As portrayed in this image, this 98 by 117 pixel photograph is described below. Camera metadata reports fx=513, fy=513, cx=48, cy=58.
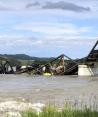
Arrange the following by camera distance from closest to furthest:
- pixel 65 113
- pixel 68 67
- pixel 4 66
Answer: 1. pixel 65 113
2. pixel 68 67
3. pixel 4 66

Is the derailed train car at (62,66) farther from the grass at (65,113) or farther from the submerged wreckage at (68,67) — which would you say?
the grass at (65,113)

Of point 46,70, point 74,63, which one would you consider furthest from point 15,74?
point 74,63

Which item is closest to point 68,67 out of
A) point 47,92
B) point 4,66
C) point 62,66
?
point 62,66

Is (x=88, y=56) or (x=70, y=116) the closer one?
(x=70, y=116)

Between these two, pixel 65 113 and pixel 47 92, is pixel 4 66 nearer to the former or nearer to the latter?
pixel 47 92

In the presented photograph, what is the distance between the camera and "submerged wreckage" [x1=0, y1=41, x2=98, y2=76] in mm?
72938

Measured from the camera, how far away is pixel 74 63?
7431 centimetres

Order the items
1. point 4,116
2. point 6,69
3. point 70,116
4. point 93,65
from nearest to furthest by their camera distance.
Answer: point 70,116 < point 4,116 < point 93,65 < point 6,69

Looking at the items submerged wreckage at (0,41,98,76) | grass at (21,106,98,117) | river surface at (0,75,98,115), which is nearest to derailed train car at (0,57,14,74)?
submerged wreckage at (0,41,98,76)

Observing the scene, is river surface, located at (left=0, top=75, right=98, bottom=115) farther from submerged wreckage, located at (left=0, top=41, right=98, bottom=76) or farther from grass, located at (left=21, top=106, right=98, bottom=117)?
submerged wreckage, located at (left=0, top=41, right=98, bottom=76)

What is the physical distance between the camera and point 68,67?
76.4 metres

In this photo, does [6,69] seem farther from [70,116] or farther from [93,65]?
[70,116]

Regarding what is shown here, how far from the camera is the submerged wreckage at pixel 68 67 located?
7294 centimetres

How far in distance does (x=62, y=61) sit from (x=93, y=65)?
5.39 m
